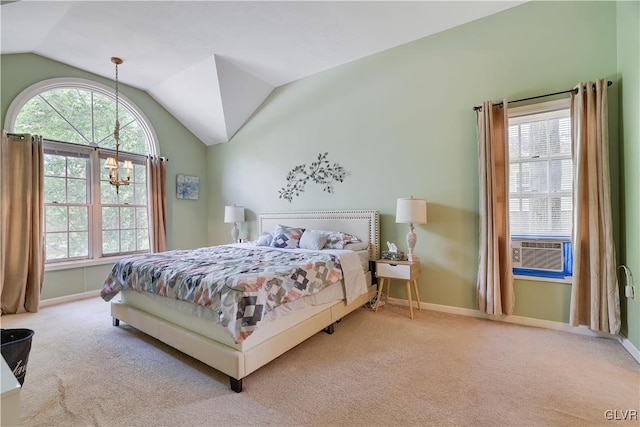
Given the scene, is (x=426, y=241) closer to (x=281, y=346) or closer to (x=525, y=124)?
(x=525, y=124)

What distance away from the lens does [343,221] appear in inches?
155

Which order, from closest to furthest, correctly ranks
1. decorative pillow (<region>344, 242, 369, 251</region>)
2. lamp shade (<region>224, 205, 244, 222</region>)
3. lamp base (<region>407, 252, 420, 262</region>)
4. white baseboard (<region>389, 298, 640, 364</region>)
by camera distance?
white baseboard (<region>389, 298, 640, 364</region>)
lamp base (<region>407, 252, 420, 262</region>)
decorative pillow (<region>344, 242, 369, 251</region>)
lamp shade (<region>224, 205, 244, 222</region>)

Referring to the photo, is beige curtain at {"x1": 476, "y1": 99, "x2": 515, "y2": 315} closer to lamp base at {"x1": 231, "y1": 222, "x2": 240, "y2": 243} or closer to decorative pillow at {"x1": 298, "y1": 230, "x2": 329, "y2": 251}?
decorative pillow at {"x1": 298, "y1": 230, "x2": 329, "y2": 251}

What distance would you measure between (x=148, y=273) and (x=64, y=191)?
270 centimetres

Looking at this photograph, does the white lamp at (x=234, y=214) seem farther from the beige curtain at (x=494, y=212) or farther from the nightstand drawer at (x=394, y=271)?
the beige curtain at (x=494, y=212)

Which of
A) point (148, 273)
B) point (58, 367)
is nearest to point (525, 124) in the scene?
point (148, 273)

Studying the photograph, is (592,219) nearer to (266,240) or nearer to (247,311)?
(247,311)

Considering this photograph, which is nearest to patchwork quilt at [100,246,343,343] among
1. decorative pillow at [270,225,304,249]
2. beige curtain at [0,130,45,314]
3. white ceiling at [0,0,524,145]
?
decorative pillow at [270,225,304,249]

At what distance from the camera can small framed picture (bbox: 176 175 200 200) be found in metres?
5.25

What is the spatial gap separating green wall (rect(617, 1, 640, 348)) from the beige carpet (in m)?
0.41

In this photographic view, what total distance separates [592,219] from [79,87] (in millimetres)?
6426

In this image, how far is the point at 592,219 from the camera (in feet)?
8.12

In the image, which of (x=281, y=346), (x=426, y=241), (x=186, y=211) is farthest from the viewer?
(x=186, y=211)

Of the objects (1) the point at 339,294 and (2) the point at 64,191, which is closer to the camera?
(1) the point at 339,294
